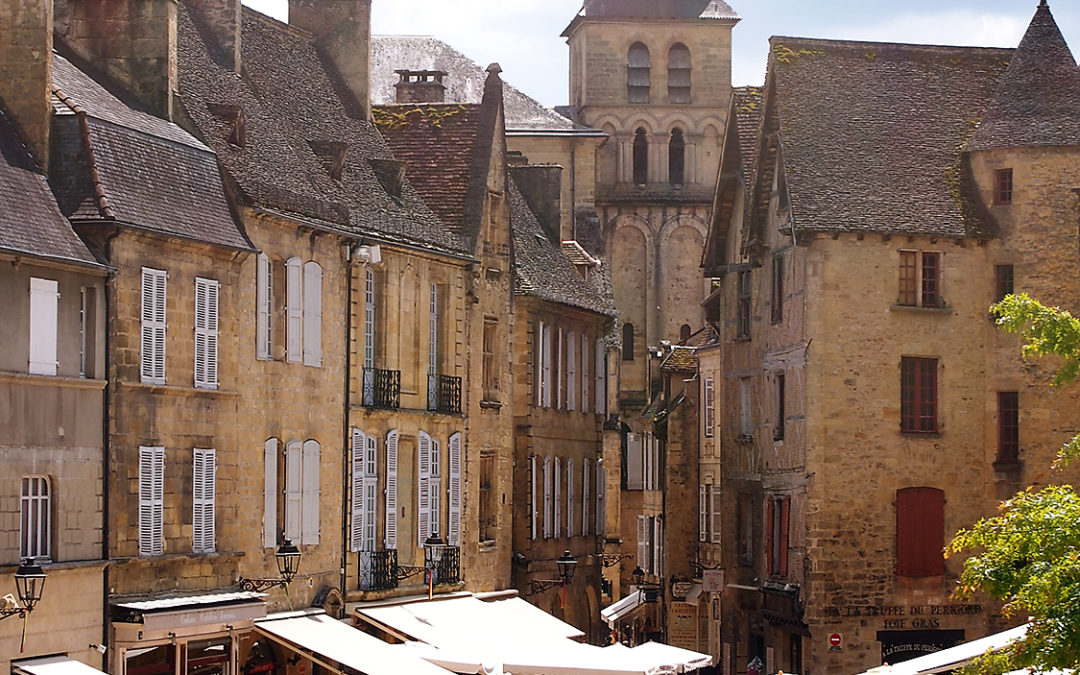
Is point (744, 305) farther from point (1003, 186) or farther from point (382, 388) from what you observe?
point (382, 388)

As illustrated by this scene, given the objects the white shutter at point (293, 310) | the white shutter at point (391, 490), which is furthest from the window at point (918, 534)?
the white shutter at point (293, 310)

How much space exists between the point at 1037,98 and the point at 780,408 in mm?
7329

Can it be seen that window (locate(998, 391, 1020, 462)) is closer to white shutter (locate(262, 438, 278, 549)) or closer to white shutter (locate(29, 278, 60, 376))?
white shutter (locate(262, 438, 278, 549))

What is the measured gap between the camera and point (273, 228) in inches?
1307

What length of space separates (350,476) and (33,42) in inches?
374

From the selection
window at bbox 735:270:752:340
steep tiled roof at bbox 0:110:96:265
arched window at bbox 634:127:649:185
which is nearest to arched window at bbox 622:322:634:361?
arched window at bbox 634:127:649:185

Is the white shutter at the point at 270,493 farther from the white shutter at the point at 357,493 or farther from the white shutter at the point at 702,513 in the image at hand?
the white shutter at the point at 702,513

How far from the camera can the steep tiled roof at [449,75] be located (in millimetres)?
71125

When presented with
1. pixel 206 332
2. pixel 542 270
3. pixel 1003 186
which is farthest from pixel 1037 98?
pixel 206 332

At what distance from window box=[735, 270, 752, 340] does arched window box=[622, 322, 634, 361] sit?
3157 cm

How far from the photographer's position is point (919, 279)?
4394cm

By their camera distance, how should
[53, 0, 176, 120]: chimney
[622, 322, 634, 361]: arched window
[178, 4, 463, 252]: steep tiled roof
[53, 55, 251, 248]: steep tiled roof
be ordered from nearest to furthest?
1. [53, 55, 251, 248]: steep tiled roof
2. [53, 0, 176, 120]: chimney
3. [178, 4, 463, 252]: steep tiled roof
4. [622, 322, 634, 361]: arched window

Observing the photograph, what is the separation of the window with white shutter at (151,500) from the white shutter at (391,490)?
770 centimetres

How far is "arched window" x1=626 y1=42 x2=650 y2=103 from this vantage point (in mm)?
85375
